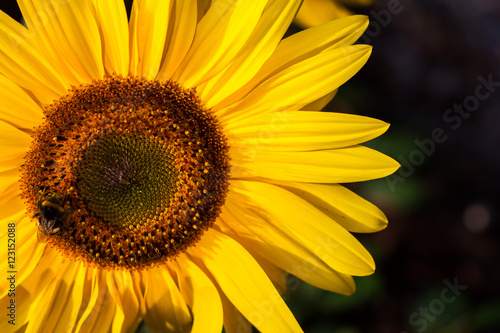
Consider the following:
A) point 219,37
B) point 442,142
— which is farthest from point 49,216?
point 442,142

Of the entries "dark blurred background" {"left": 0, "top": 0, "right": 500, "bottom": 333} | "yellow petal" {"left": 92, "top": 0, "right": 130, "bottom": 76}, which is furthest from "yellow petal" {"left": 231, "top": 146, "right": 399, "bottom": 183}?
"dark blurred background" {"left": 0, "top": 0, "right": 500, "bottom": 333}

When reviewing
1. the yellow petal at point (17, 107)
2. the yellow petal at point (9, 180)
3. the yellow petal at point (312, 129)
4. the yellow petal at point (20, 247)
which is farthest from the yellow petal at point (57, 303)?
the yellow petal at point (312, 129)

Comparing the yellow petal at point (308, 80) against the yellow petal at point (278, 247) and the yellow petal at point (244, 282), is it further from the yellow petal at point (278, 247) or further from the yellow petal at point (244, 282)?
the yellow petal at point (244, 282)

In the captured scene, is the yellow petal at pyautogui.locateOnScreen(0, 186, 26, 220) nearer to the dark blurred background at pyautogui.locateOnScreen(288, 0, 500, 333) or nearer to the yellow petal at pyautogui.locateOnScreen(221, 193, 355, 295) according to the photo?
the yellow petal at pyautogui.locateOnScreen(221, 193, 355, 295)

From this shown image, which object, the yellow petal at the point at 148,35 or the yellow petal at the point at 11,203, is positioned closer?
the yellow petal at the point at 148,35

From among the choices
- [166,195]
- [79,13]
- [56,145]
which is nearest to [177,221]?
[166,195]

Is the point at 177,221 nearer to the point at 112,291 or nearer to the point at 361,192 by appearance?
the point at 112,291
